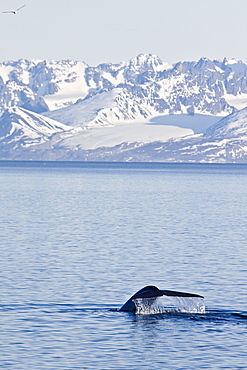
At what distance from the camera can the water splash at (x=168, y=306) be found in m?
39.8

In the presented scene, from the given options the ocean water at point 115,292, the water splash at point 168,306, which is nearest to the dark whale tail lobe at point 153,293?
the ocean water at point 115,292

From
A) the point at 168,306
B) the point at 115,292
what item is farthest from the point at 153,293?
the point at 115,292

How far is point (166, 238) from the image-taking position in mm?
74938

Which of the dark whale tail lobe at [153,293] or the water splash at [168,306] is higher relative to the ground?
the dark whale tail lobe at [153,293]

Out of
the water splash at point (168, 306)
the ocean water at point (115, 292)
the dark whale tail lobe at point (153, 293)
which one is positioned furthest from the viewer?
the water splash at point (168, 306)

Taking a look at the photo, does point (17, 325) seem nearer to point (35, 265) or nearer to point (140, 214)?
point (35, 265)

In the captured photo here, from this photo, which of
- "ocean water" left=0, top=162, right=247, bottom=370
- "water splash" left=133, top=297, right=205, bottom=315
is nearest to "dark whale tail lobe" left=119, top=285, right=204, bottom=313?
"ocean water" left=0, top=162, right=247, bottom=370

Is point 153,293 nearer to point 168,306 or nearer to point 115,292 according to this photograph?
point 168,306

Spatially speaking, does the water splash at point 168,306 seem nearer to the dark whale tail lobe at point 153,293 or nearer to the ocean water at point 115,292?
the ocean water at point 115,292

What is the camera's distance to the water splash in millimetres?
39806

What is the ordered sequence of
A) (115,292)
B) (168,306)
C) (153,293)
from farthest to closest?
1. (115,292)
2. (168,306)
3. (153,293)

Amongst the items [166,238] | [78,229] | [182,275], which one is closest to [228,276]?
[182,275]

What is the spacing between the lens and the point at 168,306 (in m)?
41.2

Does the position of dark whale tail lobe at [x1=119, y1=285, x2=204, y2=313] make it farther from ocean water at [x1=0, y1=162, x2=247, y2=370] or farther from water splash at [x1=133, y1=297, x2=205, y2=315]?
water splash at [x1=133, y1=297, x2=205, y2=315]
